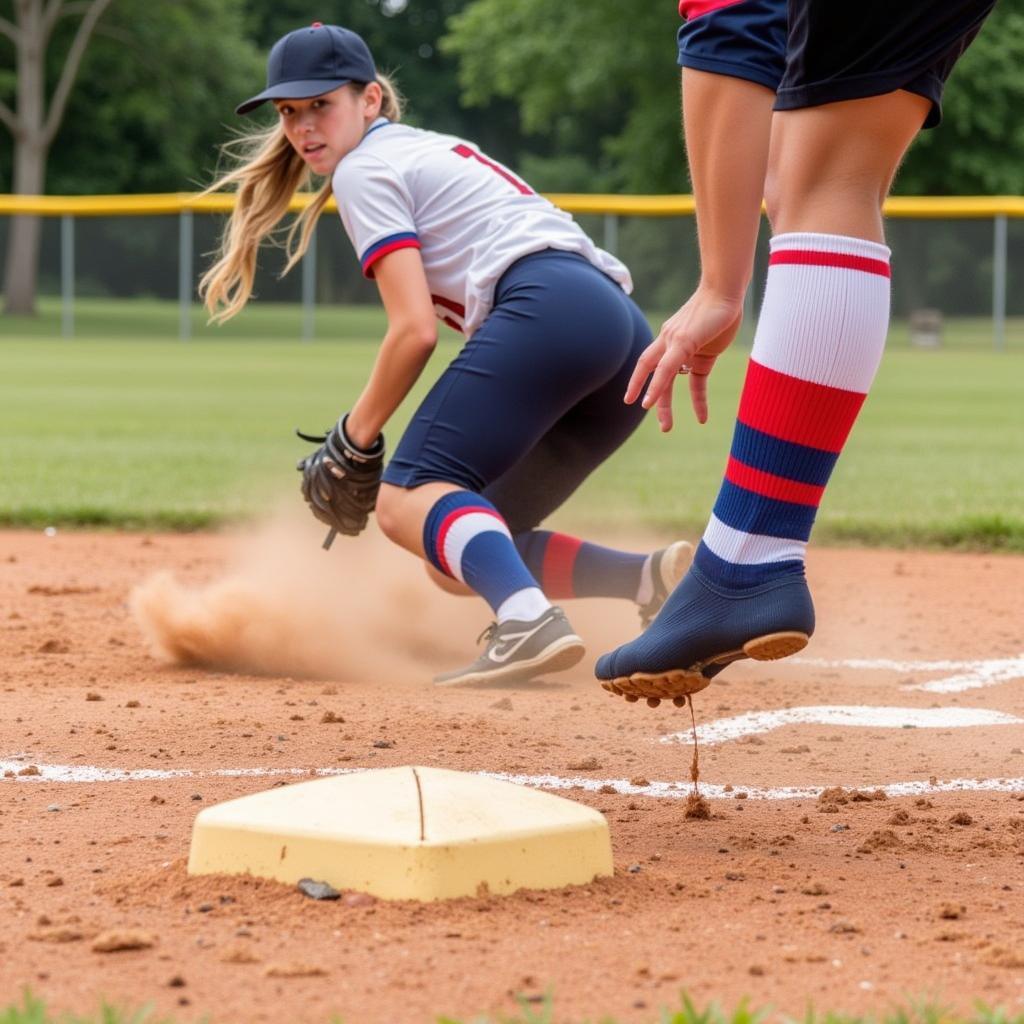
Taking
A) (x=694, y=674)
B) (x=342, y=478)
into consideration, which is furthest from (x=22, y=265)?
(x=694, y=674)

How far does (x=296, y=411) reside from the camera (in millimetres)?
12555

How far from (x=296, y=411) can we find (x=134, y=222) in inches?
530

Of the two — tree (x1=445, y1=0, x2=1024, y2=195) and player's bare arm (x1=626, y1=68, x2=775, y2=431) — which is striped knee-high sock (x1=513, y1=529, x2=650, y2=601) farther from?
tree (x1=445, y1=0, x2=1024, y2=195)

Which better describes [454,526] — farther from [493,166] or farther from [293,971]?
[293,971]

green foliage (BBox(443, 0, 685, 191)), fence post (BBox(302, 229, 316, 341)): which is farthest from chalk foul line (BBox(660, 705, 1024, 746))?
green foliage (BBox(443, 0, 685, 191))

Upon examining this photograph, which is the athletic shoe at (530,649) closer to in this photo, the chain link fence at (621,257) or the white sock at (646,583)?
the white sock at (646,583)

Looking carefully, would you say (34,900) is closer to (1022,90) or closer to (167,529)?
(167,529)

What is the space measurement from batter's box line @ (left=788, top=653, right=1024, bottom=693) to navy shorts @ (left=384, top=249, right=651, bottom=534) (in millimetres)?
933

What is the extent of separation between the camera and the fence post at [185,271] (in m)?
24.0

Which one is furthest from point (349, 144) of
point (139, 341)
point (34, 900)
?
point (139, 341)

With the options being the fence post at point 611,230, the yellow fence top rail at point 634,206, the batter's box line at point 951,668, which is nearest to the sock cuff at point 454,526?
the batter's box line at point 951,668

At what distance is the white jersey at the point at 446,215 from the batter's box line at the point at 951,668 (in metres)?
1.16

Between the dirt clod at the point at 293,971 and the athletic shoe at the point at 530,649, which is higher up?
the dirt clod at the point at 293,971

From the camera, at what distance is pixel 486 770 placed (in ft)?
9.30
